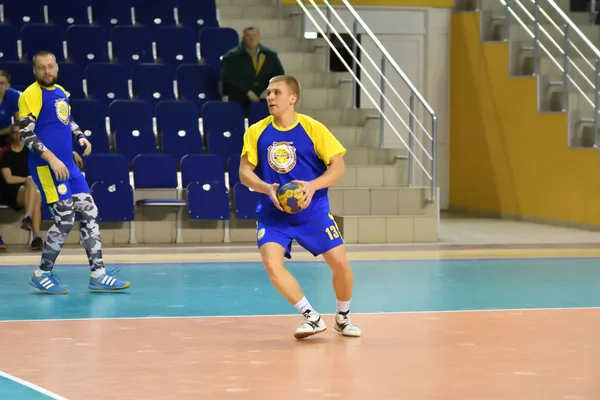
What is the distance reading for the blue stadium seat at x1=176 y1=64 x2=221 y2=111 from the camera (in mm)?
12594

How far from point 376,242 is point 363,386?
6.73 metres

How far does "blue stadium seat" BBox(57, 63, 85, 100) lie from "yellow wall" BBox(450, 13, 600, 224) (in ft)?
18.2

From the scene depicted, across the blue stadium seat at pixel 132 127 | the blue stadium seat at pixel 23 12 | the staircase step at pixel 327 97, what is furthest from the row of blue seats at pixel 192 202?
the blue stadium seat at pixel 23 12

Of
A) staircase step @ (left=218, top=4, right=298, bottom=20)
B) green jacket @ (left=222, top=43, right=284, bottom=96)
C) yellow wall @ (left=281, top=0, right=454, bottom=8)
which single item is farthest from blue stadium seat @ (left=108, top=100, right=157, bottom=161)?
yellow wall @ (left=281, top=0, right=454, bottom=8)

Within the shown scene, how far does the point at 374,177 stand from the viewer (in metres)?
12.1

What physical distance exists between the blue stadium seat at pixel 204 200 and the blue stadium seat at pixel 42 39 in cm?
267

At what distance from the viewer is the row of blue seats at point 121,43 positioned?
12.8 metres

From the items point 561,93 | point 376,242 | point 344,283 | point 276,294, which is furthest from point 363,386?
point 561,93

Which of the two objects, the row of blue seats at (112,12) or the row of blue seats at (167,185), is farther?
the row of blue seats at (112,12)

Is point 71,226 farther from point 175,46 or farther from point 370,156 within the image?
point 175,46

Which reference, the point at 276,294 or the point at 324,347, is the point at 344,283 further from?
the point at 276,294

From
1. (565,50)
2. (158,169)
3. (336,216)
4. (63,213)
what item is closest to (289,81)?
(63,213)

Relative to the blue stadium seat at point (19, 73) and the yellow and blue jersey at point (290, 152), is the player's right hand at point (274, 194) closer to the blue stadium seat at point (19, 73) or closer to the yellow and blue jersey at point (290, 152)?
the yellow and blue jersey at point (290, 152)

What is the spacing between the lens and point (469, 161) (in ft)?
52.3
